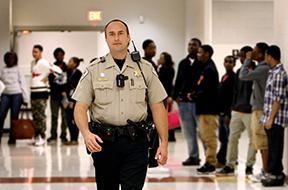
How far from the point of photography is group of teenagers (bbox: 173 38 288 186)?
4508 mm

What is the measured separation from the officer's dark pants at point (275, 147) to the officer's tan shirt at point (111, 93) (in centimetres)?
237

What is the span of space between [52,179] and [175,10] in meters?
6.60

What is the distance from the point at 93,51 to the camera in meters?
11.1

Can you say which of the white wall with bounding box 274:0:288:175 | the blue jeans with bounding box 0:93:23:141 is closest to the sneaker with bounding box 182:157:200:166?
the white wall with bounding box 274:0:288:175

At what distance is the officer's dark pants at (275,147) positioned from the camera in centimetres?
450

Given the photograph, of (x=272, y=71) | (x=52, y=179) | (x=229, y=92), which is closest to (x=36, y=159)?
(x=52, y=179)

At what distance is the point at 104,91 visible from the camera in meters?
2.50

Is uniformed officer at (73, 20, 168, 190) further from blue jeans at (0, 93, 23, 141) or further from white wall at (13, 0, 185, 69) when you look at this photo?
white wall at (13, 0, 185, 69)

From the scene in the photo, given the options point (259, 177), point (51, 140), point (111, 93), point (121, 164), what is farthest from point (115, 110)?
point (51, 140)

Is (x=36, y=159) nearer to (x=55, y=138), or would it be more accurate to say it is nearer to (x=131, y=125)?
(x=55, y=138)

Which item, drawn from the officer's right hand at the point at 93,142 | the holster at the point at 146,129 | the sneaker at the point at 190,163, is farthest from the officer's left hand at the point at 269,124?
the officer's right hand at the point at 93,142

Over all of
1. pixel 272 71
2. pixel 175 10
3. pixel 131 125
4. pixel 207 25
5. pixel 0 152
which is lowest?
pixel 0 152

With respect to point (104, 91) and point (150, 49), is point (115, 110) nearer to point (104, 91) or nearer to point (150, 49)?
point (104, 91)

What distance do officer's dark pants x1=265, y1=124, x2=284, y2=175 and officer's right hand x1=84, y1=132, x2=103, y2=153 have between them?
265cm
